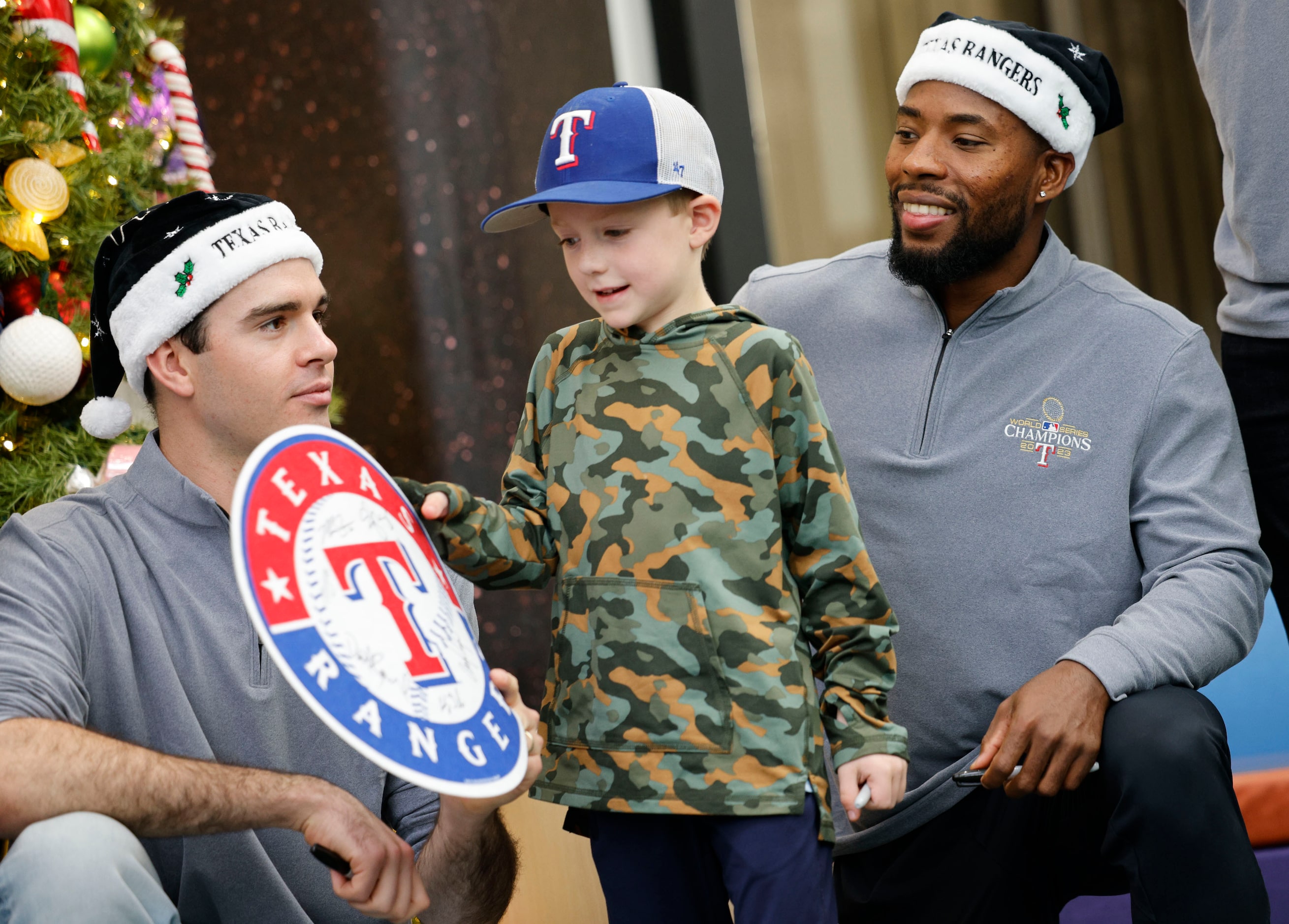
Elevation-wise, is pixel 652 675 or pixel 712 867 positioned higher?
pixel 652 675

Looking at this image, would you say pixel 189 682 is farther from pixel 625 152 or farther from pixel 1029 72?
pixel 1029 72

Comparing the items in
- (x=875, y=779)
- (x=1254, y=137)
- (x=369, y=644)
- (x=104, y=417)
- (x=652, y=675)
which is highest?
(x=1254, y=137)

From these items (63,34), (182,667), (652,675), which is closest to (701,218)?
(652,675)

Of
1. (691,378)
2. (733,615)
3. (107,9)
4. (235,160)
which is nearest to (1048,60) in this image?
(691,378)

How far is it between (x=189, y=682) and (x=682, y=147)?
0.80 metres

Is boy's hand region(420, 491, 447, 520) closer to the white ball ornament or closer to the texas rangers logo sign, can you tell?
the texas rangers logo sign

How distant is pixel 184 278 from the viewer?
1429mm

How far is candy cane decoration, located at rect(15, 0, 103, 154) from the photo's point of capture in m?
1.89

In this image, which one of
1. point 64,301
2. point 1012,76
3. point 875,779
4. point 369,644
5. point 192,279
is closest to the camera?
point 369,644

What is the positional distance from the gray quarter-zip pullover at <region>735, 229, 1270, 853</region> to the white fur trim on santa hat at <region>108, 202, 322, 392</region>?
809 millimetres

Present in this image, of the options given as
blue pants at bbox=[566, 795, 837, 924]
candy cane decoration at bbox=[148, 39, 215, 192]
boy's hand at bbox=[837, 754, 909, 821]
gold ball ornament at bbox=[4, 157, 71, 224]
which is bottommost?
blue pants at bbox=[566, 795, 837, 924]

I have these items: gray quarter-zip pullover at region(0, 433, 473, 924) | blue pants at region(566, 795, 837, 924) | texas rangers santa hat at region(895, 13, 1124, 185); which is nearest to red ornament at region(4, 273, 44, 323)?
gray quarter-zip pullover at region(0, 433, 473, 924)

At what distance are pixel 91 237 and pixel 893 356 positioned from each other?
1.32 m

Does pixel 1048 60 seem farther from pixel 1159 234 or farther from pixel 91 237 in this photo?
pixel 1159 234
